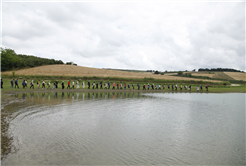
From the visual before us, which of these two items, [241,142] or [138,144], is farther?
[241,142]

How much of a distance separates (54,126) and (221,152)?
9859 millimetres

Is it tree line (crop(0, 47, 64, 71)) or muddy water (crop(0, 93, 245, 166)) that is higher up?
tree line (crop(0, 47, 64, 71))

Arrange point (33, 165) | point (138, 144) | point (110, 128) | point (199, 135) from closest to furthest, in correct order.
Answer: point (33, 165) → point (138, 144) → point (199, 135) → point (110, 128)

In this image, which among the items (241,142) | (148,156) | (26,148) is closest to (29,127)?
(26,148)

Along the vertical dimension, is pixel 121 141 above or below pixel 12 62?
below

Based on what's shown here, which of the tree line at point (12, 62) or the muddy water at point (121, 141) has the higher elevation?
the tree line at point (12, 62)

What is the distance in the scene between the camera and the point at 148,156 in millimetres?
8227

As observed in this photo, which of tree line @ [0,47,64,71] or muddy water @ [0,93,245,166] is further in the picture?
tree line @ [0,47,64,71]

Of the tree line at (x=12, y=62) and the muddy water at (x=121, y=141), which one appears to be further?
the tree line at (x=12, y=62)

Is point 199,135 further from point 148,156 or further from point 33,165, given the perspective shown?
point 33,165

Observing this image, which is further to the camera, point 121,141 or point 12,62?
point 12,62

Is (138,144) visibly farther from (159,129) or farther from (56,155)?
(56,155)

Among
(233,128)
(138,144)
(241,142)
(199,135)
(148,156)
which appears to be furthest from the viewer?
(233,128)

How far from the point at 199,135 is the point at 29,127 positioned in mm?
10701
